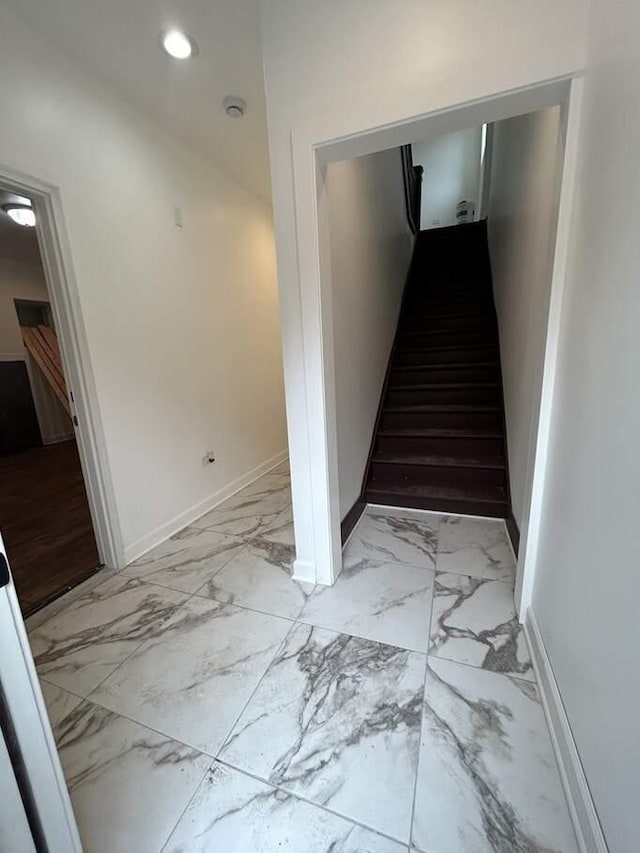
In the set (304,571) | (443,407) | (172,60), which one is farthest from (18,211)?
(443,407)

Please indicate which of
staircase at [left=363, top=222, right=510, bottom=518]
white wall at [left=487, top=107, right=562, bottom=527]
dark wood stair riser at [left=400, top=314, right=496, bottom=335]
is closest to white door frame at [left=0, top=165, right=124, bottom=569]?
staircase at [left=363, top=222, right=510, bottom=518]

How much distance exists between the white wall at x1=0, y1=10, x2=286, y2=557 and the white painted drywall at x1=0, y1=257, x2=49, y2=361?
12.4 ft

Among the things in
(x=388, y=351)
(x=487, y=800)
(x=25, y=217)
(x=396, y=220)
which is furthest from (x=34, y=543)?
(x=396, y=220)

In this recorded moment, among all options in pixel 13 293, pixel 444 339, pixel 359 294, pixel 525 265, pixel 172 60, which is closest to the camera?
pixel 172 60

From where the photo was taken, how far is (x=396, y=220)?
3.80 meters

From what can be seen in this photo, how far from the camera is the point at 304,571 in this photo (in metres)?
1.89

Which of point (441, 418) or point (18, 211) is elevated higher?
point (18, 211)

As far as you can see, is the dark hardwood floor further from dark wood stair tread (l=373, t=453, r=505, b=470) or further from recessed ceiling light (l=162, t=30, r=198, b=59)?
recessed ceiling light (l=162, t=30, r=198, b=59)

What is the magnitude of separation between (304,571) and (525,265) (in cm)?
224

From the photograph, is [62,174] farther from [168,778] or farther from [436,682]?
[436,682]

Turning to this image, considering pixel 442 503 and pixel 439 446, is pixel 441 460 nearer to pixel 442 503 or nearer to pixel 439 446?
pixel 439 446

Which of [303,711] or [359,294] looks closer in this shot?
[303,711]

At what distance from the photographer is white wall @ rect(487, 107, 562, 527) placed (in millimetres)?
1451

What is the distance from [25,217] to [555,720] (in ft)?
14.3
